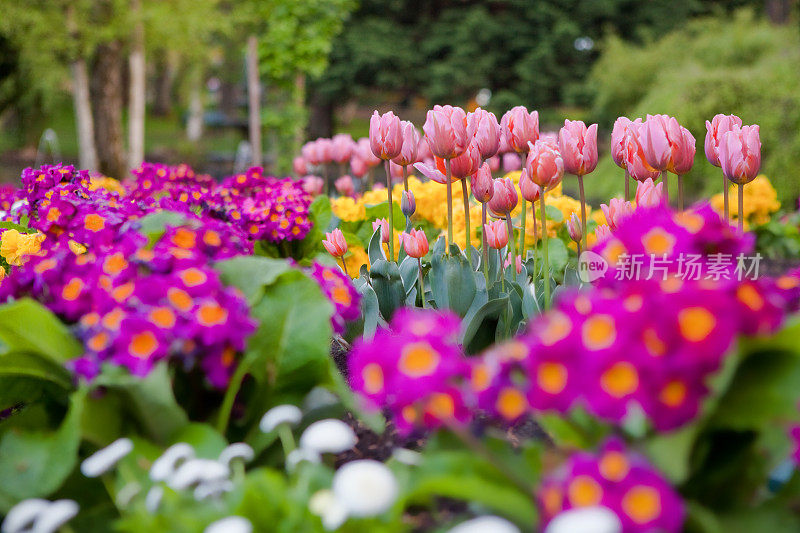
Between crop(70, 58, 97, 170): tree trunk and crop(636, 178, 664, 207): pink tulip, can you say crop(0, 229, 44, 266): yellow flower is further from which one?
crop(70, 58, 97, 170): tree trunk

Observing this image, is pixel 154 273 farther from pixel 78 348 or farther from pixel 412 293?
pixel 412 293

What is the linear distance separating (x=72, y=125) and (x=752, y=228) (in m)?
26.3

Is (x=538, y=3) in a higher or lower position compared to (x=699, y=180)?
higher

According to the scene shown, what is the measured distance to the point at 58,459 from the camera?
1294mm

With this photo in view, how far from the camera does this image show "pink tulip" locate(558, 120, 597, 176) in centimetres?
180

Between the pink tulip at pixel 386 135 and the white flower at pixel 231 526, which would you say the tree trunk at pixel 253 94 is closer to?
the pink tulip at pixel 386 135

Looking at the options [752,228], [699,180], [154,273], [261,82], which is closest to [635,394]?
[154,273]

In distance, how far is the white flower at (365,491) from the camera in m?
0.98

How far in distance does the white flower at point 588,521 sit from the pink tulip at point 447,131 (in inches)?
45.3

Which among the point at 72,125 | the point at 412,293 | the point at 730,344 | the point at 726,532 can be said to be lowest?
the point at 72,125

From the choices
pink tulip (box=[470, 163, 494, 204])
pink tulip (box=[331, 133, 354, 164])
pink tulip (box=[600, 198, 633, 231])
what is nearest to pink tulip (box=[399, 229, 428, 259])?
pink tulip (box=[470, 163, 494, 204])

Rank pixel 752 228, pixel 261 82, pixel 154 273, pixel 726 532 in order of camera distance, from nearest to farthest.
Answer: pixel 726 532, pixel 154 273, pixel 752 228, pixel 261 82

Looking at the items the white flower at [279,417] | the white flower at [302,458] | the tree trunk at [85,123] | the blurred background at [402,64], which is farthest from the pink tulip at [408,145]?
the tree trunk at [85,123]

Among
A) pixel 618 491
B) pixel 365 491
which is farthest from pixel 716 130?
pixel 365 491
